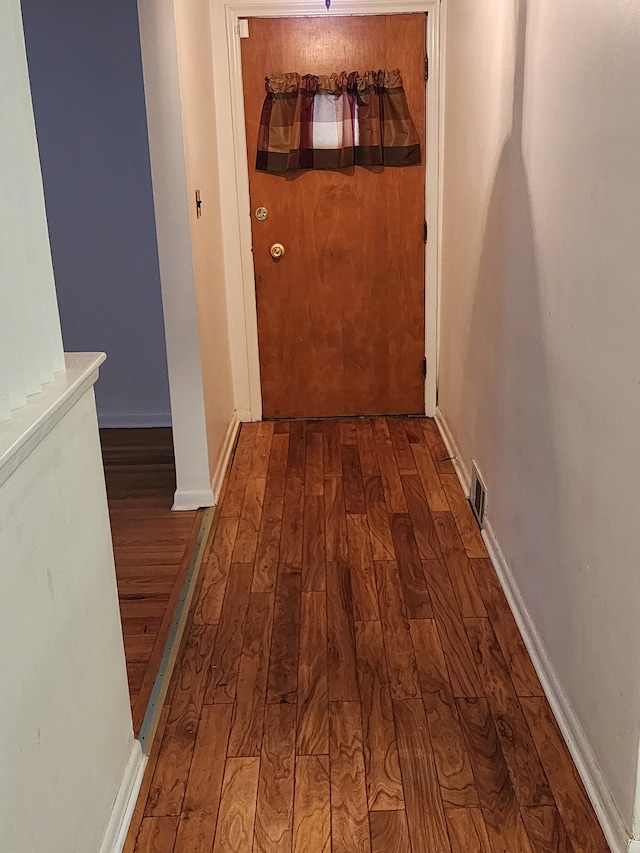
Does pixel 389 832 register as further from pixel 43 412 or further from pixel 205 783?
pixel 43 412

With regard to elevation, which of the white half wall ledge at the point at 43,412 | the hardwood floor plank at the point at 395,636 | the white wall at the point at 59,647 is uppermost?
the white half wall ledge at the point at 43,412

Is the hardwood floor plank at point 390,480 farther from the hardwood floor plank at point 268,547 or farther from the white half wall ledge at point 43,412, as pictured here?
the white half wall ledge at point 43,412

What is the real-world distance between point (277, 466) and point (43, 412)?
2451 millimetres

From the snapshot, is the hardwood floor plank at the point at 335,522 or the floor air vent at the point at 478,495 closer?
the hardwood floor plank at the point at 335,522

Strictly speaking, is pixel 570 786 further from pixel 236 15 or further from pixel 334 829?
pixel 236 15

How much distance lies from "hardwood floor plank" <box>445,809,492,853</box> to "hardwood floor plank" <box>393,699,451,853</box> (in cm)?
2

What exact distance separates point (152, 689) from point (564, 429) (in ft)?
4.19

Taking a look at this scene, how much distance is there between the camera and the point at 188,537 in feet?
10.1

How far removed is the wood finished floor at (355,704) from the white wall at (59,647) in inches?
10.7

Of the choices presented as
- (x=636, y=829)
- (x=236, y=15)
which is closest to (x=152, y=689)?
(x=636, y=829)

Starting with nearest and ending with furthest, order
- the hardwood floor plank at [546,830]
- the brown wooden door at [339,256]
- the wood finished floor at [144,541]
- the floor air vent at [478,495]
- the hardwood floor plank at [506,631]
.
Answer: the hardwood floor plank at [546,830], the hardwood floor plank at [506,631], the wood finished floor at [144,541], the floor air vent at [478,495], the brown wooden door at [339,256]

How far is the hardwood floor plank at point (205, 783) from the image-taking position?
5.69 feet

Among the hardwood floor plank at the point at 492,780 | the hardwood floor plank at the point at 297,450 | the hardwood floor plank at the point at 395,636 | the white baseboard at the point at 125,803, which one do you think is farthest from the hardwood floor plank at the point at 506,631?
the hardwood floor plank at the point at 297,450

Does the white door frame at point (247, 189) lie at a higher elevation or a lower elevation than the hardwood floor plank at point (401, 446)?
higher
